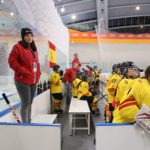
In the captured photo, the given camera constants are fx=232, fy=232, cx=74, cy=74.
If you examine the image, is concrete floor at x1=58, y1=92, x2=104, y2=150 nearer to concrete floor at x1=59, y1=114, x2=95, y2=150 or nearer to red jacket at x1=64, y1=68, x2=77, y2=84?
concrete floor at x1=59, y1=114, x2=95, y2=150

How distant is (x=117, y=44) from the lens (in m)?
11.4

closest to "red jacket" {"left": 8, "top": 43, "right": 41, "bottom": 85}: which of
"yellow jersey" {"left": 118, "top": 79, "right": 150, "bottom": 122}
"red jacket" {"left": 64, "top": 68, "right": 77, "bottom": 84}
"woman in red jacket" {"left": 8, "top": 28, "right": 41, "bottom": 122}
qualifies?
"woman in red jacket" {"left": 8, "top": 28, "right": 41, "bottom": 122}

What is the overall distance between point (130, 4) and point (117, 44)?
98.2 inches

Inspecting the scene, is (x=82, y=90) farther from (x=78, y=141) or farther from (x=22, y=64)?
(x=22, y=64)

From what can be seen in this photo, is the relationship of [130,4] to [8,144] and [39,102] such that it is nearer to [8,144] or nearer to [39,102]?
[39,102]

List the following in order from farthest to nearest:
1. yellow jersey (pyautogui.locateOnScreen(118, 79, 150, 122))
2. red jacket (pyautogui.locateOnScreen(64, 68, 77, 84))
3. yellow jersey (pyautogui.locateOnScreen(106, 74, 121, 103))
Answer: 1. red jacket (pyautogui.locateOnScreen(64, 68, 77, 84))
2. yellow jersey (pyautogui.locateOnScreen(106, 74, 121, 103))
3. yellow jersey (pyautogui.locateOnScreen(118, 79, 150, 122))

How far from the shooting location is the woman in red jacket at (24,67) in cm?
231

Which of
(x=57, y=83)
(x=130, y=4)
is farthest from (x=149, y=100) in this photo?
(x=130, y=4)

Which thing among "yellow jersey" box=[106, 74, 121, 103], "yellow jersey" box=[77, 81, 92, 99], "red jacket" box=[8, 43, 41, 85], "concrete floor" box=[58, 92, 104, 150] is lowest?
"concrete floor" box=[58, 92, 104, 150]

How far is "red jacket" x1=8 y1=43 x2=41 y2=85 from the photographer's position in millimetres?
2279

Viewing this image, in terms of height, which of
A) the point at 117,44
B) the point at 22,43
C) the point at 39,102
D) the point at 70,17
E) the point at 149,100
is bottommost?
the point at 39,102

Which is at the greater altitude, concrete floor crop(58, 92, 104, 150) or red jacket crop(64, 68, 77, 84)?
red jacket crop(64, 68, 77, 84)

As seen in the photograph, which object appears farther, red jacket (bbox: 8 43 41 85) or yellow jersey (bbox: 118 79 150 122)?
red jacket (bbox: 8 43 41 85)

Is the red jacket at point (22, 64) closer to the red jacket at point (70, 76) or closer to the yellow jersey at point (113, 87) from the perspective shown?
the yellow jersey at point (113, 87)
